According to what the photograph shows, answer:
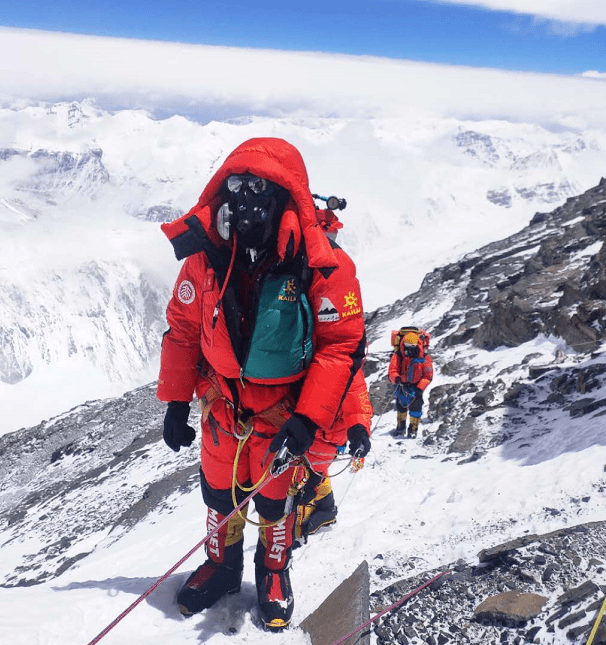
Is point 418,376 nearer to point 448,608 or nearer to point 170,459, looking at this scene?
point 448,608

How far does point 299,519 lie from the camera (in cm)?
690

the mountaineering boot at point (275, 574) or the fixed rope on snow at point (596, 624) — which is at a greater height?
the fixed rope on snow at point (596, 624)

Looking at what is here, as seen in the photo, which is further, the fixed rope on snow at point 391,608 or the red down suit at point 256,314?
the red down suit at point 256,314

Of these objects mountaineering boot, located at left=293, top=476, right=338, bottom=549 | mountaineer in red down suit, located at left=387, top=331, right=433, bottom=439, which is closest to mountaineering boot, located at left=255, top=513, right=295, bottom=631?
mountaineering boot, located at left=293, top=476, right=338, bottom=549

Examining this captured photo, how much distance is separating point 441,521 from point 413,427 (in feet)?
16.4

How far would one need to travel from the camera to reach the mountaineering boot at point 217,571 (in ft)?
17.0

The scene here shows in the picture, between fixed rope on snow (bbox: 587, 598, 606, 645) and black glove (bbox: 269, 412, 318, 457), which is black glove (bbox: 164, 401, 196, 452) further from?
fixed rope on snow (bbox: 587, 598, 606, 645)

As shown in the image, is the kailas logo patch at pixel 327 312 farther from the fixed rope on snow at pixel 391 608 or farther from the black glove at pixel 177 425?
the fixed rope on snow at pixel 391 608

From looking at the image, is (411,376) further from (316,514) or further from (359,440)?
(359,440)

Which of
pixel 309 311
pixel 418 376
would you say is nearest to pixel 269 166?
pixel 309 311

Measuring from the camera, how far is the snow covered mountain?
4.36 meters

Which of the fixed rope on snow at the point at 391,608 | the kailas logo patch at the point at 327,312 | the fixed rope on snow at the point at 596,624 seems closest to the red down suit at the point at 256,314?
the kailas logo patch at the point at 327,312

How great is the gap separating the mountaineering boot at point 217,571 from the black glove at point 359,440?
1.25m

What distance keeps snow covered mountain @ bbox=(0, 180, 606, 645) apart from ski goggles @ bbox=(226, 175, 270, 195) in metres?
3.42
